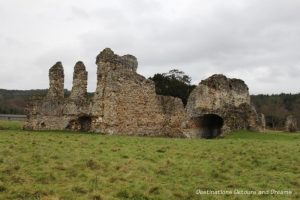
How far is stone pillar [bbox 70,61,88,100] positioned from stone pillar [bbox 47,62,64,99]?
1.01 meters

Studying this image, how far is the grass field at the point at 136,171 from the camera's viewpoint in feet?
28.6

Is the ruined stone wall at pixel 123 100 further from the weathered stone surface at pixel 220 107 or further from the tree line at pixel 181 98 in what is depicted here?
the tree line at pixel 181 98

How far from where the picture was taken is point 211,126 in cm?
3253

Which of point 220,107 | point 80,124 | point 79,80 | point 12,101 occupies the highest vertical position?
point 12,101

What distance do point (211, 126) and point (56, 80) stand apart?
12.6m

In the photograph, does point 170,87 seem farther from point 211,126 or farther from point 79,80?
point 79,80

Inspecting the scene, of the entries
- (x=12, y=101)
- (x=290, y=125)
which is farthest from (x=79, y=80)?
(x=12, y=101)

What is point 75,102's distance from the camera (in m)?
25.9

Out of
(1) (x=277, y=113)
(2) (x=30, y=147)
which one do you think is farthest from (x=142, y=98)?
(1) (x=277, y=113)

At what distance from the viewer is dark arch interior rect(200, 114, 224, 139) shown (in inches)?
1212

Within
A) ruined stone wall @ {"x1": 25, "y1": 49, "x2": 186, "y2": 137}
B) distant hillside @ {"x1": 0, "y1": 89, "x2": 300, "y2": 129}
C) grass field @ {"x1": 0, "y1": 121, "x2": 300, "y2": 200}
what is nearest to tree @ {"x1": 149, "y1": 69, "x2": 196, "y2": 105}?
distant hillside @ {"x1": 0, "y1": 89, "x2": 300, "y2": 129}

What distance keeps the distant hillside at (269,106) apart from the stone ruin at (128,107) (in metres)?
28.7

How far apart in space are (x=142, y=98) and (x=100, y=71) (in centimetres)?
298

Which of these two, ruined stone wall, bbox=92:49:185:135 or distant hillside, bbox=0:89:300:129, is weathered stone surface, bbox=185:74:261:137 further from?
distant hillside, bbox=0:89:300:129
